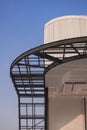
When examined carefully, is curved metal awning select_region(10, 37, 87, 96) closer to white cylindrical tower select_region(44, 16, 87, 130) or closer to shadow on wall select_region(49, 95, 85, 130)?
white cylindrical tower select_region(44, 16, 87, 130)

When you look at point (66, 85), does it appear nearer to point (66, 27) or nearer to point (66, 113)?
point (66, 113)

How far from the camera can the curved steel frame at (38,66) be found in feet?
56.6

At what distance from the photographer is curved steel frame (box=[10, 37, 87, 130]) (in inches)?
679

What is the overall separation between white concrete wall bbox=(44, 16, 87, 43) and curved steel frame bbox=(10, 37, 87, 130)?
1.95 meters

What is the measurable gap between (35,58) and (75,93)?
8150 millimetres

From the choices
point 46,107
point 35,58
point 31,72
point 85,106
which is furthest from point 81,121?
point 35,58

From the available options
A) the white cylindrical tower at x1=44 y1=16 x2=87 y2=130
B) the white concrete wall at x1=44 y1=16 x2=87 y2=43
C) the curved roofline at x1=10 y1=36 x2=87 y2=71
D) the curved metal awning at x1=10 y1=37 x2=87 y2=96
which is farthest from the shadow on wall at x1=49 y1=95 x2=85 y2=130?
the curved roofline at x1=10 y1=36 x2=87 y2=71

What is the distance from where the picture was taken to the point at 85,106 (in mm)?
26703

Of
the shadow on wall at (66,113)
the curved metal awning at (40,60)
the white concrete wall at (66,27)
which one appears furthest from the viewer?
the shadow on wall at (66,113)

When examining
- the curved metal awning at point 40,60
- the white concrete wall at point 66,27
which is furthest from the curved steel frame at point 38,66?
the white concrete wall at point 66,27

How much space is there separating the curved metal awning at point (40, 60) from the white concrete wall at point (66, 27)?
190 cm

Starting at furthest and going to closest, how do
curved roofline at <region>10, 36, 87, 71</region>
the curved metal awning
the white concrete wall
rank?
the white concrete wall < the curved metal awning < curved roofline at <region>10, 36, 87, 71</region>

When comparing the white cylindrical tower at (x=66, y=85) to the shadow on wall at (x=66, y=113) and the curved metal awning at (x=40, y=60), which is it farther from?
the curved metal awning at (x=40, y=60)

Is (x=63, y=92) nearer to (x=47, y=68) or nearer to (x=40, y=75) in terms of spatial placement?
(x=40, y=75)
